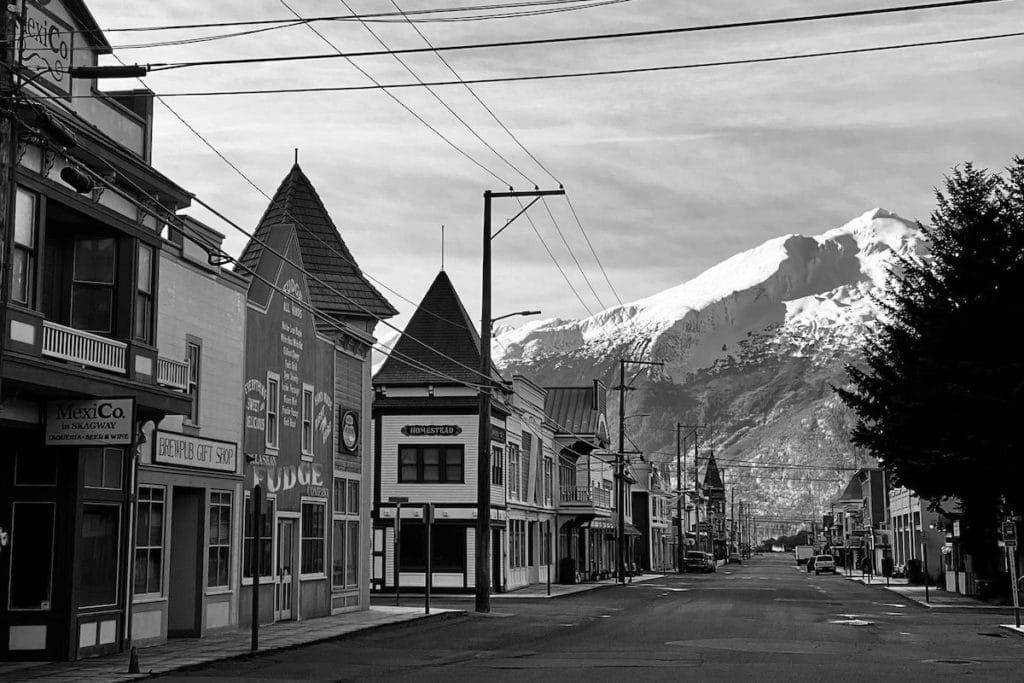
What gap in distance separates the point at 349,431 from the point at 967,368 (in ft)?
65.9

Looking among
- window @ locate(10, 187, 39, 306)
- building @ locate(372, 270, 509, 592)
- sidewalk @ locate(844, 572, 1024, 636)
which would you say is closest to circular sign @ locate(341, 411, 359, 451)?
building @ locate(372, 270, 509, 592)

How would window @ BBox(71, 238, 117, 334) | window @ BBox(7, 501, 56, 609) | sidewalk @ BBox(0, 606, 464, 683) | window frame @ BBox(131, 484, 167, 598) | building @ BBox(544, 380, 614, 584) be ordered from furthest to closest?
building @ BBox(544, 380, 614, 584), window frame @ BBox(131, 484, 167, 598), window @ BBox(71, 238, 117, 334), window @ BBox(7, 501, 56, 609), sidewalk @ BBox(0, 606, 464, 683)

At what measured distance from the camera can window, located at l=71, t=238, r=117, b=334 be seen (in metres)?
21.9

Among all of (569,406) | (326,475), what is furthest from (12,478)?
(569,406)

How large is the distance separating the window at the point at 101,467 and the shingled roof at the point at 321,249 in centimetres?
1468

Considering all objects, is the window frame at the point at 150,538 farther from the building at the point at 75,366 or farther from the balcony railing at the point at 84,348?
the balcony railing at the point at 84,348

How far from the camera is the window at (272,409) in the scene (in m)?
30.4

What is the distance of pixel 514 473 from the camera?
197 feet

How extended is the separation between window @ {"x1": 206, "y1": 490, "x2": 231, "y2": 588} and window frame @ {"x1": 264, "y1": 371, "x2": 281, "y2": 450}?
2752 millimetres

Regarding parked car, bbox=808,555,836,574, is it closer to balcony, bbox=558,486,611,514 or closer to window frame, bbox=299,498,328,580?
balcony, bbox=558,486,611,514

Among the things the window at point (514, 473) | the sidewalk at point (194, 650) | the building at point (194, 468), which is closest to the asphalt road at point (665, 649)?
the sidewalk at point (194, 650)

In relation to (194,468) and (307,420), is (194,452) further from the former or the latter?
(307,420)

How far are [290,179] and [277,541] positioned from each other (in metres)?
12.1

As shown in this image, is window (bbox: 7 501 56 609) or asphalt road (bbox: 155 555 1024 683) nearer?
asphalt road (bbox: 155 555 1024 683)
